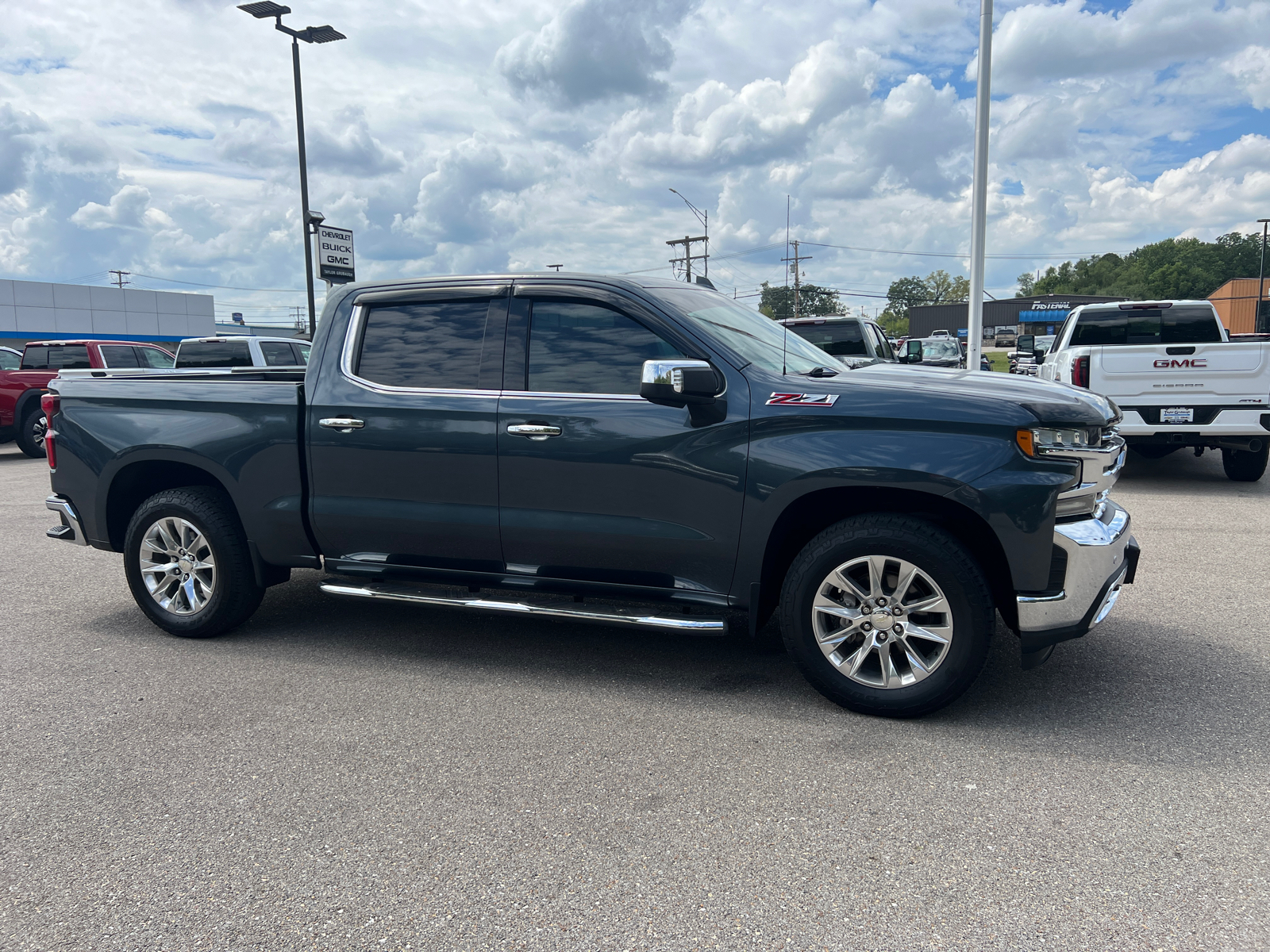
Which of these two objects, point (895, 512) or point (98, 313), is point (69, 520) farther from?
point (98, 313)

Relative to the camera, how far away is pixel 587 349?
4.42m

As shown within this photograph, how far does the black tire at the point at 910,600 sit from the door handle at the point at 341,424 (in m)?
2.27

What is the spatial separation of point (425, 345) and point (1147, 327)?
10224 mm

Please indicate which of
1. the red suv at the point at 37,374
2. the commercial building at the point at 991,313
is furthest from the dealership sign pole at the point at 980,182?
the commercial building at the point at 991,313

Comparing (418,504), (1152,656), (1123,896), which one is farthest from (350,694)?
(1152,656)

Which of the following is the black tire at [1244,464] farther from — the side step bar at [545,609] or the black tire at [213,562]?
the black tire at [213,562]

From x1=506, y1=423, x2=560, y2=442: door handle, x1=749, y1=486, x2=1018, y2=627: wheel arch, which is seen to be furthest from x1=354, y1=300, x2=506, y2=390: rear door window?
x1=749, y1=486, x2=1018, y2=627: wheel arch

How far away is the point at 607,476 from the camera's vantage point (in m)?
4.26

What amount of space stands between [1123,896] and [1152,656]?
2.33 metres

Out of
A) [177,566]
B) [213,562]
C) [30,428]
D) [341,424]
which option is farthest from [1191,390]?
[30,428]

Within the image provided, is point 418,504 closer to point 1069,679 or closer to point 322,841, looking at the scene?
point 322,841

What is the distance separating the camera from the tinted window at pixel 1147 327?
11.3m

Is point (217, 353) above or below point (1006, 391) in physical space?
above

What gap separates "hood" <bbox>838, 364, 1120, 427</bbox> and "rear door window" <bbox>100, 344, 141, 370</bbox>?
602 inches
